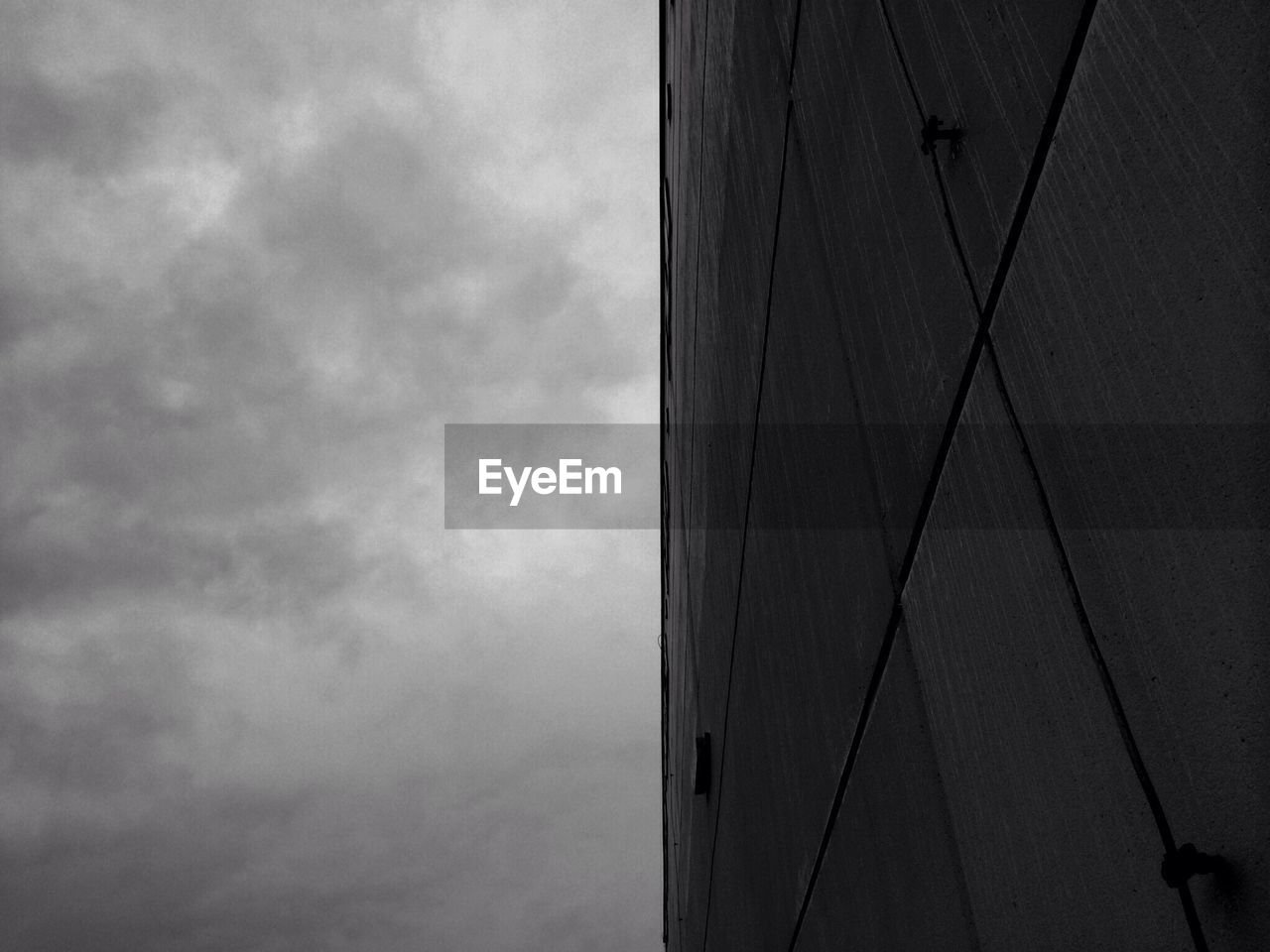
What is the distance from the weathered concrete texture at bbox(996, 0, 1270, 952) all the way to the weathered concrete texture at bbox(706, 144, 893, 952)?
2.07 meters

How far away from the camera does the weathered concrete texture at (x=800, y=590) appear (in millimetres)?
5520

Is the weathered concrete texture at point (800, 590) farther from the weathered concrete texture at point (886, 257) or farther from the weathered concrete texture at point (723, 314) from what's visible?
the weathered concrete texture at point (723, 314)

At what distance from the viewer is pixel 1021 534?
3.34m

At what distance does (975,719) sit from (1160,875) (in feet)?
3.91

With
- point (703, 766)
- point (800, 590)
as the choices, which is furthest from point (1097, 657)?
point (703, 766)

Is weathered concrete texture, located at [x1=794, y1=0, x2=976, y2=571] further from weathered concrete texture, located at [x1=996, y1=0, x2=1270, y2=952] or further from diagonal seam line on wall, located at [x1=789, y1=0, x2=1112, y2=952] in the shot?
weathered concrete texture, located at [x1=996, y1=0, x2=1270, y2=952]

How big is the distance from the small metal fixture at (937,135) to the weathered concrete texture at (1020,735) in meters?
0.94

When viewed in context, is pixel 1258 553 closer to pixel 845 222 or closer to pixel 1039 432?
pixel 1039 432

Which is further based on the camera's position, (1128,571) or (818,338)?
(818,338)

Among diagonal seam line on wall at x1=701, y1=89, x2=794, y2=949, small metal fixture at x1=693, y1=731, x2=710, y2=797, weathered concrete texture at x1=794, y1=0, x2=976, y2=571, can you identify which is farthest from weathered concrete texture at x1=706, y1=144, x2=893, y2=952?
small metal fixture at x1=693, y1=731, x2=710, y2=797

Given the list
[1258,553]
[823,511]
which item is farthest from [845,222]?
[1258,553]

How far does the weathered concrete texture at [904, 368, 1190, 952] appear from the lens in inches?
109

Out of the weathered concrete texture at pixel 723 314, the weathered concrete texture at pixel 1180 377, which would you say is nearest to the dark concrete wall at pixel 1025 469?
the weathered concrete texture at pixel 1180 377

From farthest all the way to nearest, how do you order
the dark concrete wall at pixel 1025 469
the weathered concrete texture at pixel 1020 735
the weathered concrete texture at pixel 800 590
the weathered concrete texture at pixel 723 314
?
the weathered concrete texture at pixel 723 314 < the weathered concrete texture at pixel 800 590 < the weathered concrete texture at pixel 1020 735 < the dark concrete wall at pixel 1025 469
